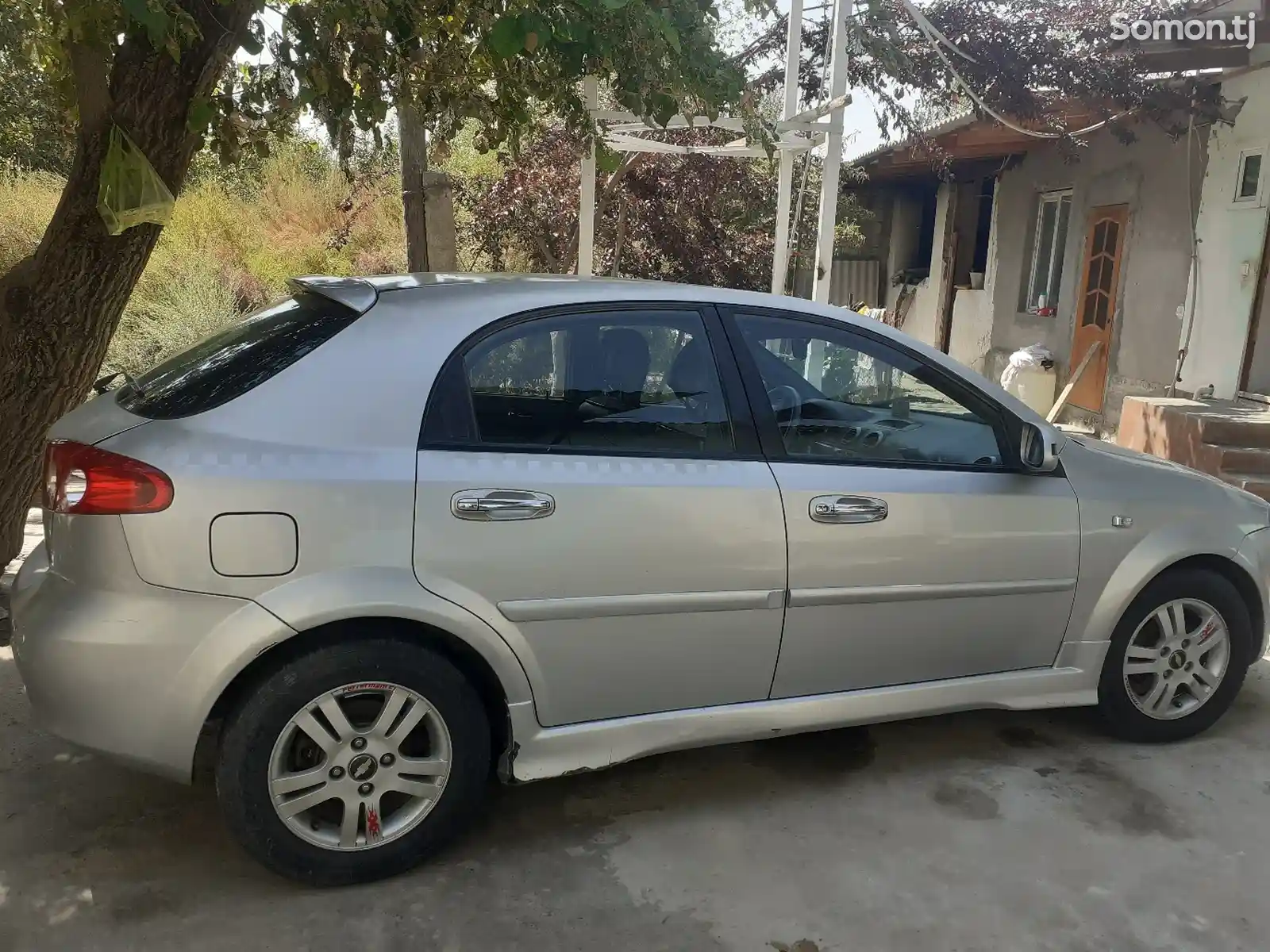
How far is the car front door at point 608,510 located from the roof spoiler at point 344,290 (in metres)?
0.31

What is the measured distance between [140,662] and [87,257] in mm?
2604

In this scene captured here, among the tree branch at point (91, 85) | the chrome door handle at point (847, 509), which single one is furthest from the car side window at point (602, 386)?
the tree branch at point (91, 85)

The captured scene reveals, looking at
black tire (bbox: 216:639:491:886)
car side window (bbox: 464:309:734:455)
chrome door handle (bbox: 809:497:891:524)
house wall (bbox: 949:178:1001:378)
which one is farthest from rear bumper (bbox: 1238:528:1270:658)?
house wall (bbox: 949:178:1001:378)

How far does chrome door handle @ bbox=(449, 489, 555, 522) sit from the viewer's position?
8.48 ft

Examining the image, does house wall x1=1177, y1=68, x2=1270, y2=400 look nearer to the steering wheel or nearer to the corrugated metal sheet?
the steering wheel

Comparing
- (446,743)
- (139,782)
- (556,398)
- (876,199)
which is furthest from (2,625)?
(876,199)

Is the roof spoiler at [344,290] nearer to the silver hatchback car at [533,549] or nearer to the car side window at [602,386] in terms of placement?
the silver hatchback car at [533,549]

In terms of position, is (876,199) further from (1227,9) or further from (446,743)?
(446,743)

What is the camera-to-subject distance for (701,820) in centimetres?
307

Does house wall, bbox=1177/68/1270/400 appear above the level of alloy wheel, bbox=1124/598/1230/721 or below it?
above

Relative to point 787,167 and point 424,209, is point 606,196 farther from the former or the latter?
point 424,209

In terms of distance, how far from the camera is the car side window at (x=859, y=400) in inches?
A: 121

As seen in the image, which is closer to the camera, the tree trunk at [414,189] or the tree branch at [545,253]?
the tree trunk at [414,189]

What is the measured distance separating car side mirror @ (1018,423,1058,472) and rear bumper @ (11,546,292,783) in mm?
2283
